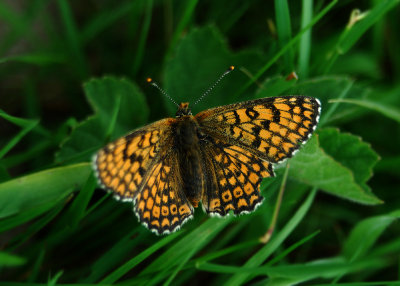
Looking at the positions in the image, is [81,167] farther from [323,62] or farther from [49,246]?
[323,62]

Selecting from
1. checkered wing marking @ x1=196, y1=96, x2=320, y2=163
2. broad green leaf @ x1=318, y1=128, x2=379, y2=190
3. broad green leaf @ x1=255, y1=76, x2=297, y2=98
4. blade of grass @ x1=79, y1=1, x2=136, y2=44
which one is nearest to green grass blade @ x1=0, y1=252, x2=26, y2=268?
checkered wing marking @ x1=196, y1=96, x2=320, y2=163

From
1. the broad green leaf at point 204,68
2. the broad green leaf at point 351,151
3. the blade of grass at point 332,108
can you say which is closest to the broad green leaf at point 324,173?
the broad green leaf at point 351,151

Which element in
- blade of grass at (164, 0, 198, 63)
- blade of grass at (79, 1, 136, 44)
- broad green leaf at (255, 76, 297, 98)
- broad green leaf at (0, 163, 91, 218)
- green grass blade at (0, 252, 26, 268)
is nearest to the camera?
green grass blade at (0, 252, 26, 268)

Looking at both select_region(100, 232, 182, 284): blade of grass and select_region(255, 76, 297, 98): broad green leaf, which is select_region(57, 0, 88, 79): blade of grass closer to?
select_region(255, 76, 297, 98): broad green leaf

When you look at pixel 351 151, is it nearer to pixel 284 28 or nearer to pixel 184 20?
pixel 284 28

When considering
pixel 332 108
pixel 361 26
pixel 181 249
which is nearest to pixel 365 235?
pixel 332 108

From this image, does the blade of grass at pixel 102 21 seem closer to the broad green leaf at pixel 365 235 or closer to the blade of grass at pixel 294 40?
the blade of grass at pixel 294 40
